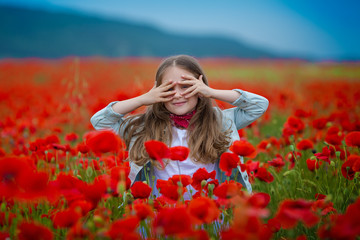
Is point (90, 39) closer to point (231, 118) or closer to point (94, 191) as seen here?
point (231, 118)

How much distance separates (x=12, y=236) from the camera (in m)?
1.24

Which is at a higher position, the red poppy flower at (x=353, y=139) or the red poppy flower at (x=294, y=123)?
the red poppy flower at (x=353, y=139)

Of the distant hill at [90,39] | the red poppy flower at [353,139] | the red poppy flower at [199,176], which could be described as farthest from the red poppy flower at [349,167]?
the distant hill at [90,39]

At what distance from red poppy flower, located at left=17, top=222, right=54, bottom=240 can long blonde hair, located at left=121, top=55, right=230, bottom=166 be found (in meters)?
0.90

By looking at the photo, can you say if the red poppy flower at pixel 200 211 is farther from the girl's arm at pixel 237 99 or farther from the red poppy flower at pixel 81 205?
the girl's arm at pixel 237 99

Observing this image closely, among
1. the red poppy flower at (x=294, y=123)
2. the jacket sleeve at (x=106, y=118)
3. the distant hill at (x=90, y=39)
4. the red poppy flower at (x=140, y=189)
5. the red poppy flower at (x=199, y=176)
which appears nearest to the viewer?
the red poppy flower at (x=140, y=189)

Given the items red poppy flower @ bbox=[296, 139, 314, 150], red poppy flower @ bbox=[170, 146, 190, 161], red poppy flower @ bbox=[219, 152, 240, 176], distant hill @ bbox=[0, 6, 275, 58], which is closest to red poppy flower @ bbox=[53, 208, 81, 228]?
red poppy flower @ bbox=[170, 146, 190, 161]

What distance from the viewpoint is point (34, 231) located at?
0.83m

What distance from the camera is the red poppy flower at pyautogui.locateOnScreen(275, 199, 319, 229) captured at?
0.76 m

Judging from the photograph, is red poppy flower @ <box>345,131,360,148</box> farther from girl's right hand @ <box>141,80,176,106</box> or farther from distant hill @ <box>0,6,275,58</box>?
distant hill @ <box>0,6,275,58</box>

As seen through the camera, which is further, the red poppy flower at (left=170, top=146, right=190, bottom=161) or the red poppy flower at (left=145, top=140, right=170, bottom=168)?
the red poppy flower at (left=170, top=146, right=190, bottom=161)

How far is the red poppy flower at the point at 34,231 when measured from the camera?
0.83m

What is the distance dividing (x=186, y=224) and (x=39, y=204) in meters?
0.96

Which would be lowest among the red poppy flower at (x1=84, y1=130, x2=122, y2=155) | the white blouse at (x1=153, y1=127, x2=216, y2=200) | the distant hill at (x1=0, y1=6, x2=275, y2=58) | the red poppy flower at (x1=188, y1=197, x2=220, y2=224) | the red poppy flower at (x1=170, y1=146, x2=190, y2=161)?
the white blouse at (x1=153, y1=127, x2=216, y2=200)
